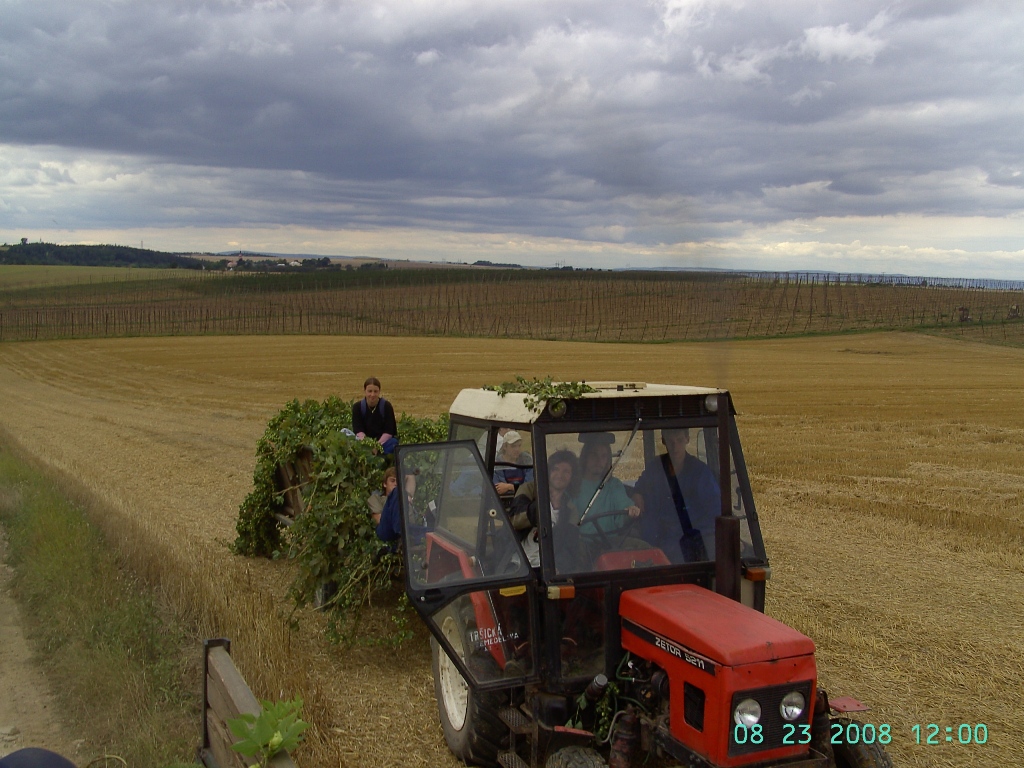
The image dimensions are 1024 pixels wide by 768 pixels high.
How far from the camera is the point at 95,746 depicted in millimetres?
5020

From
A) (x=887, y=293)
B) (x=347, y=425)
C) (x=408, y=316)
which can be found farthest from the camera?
(x=887, y=293)

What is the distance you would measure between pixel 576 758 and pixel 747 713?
882 millimetres

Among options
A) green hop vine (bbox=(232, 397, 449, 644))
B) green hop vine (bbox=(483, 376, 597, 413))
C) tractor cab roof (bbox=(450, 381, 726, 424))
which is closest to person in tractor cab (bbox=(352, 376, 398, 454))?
green hop vine (bbox=(232, 397, 449, 644))

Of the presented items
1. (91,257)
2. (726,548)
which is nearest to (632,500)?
(726,548)

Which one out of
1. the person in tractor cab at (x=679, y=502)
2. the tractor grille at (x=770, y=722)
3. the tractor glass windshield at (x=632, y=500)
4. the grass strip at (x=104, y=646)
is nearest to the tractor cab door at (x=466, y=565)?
the tractor glass windshield at (x=632, y=500)

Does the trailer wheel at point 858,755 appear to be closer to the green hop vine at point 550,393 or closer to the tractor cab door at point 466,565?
the tractor cab door at point 466,565

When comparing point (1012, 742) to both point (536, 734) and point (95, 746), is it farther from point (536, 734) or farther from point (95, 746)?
point (95, 746)

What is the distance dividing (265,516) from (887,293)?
7213 cm

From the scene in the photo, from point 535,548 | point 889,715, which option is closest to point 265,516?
point 535,548

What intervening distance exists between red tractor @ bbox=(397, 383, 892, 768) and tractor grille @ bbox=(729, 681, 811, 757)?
1.4 inches

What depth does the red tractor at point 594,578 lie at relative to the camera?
3.84m

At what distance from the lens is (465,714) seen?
15.1ft

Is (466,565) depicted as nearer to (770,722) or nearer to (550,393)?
(550,393)

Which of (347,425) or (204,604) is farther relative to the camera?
(347,425)
